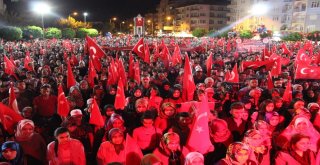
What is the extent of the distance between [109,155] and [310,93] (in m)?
5.53

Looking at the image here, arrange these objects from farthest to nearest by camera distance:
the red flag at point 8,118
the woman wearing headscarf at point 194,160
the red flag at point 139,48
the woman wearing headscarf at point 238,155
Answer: the red flag at point 139,48 → the red flag at point 8,118 → the woman wearing headscarf at point 238,155 → the woman wearing headscarf at point 194,160

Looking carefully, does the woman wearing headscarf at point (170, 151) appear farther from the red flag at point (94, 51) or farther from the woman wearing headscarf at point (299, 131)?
the red flag at point (94, 51)

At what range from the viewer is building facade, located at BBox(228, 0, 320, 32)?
58413 millimetres

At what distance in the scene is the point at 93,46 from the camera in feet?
35.8

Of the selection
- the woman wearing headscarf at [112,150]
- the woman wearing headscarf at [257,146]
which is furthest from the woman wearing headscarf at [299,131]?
the woman wearing headscarf at [112,150]

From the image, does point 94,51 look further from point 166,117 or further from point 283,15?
point 283,15

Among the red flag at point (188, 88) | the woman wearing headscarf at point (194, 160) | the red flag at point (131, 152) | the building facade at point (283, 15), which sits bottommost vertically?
the red flag at point (131, 152)

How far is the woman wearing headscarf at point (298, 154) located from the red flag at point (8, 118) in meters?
4.06

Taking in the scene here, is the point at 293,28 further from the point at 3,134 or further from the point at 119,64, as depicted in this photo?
the point at 3,134

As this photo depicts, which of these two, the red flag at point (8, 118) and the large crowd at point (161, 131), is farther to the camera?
the red flag at point (8, 118)

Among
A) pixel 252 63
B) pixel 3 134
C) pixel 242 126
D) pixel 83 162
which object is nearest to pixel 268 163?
pixel 242 126

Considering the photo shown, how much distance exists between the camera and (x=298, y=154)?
407 cm

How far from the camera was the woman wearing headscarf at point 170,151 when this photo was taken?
13.9ft

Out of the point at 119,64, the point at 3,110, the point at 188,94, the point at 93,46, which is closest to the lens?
the point at 3,110
